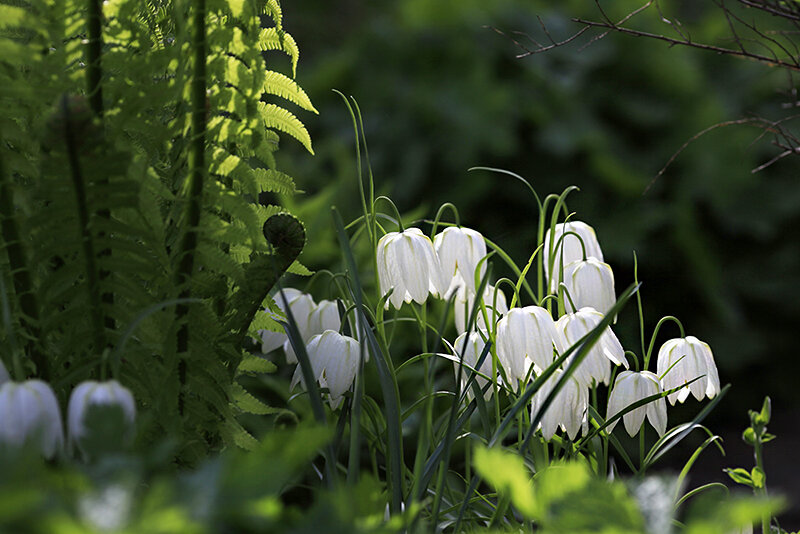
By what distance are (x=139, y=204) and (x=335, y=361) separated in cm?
25

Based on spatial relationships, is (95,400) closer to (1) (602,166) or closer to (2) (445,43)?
(1) (602,166)

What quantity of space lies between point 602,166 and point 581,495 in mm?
2391

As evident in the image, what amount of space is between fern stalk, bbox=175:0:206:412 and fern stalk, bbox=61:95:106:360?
57mm

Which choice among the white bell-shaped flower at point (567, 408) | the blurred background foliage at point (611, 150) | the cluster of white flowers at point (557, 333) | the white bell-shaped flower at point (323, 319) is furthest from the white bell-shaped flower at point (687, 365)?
the blurred background foliage at point (611, 150)

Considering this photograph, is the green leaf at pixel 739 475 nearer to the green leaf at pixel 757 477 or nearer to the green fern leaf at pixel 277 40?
the green leaf at pixel 757 477

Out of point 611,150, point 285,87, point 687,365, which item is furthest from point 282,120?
point 611,150

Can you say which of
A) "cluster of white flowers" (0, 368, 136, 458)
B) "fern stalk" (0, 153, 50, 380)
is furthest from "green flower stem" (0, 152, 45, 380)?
"cluster of white flowers" (0, 368, 136, 458)

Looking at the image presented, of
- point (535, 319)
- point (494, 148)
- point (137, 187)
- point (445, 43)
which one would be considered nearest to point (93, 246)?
point (137, 187)

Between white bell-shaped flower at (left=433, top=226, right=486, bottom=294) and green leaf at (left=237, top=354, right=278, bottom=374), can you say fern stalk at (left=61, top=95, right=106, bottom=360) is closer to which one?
green leaf at (left=237, top=354, right=278, bottom=374)

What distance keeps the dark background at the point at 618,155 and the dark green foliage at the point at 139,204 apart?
1.83 m

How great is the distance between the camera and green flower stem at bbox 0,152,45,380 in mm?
546

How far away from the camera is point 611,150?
9.07 ft

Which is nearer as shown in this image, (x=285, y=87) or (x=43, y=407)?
(x=43, y=407)

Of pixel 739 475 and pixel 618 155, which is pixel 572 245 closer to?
pixel 739 475
